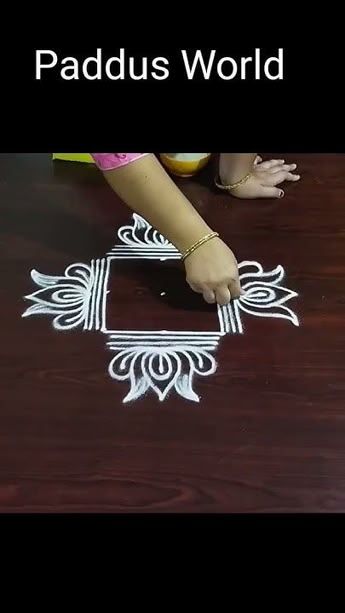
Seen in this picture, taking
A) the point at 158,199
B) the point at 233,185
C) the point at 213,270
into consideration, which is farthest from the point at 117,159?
the point at 233,185

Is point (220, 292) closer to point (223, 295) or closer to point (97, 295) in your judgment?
point (223, 295)

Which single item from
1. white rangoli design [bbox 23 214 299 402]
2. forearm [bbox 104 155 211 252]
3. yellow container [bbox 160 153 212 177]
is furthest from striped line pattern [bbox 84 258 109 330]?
yellow container [bbox 160 153 212 177]

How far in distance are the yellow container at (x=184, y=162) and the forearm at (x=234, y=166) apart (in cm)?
4

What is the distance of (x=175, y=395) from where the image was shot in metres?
0.81

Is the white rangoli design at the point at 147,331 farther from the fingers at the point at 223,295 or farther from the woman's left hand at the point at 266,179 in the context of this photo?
the woman's left hand at the point at 266,179

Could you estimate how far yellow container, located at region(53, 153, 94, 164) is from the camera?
1.11m

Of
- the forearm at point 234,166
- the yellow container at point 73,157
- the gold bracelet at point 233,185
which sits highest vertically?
the yellow container at point 73,157

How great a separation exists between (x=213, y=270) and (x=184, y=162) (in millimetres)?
264

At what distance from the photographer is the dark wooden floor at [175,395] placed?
0.73 metres

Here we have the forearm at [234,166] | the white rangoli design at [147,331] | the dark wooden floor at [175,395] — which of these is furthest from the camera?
the forearm at [234,166]

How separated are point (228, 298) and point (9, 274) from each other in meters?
0.27

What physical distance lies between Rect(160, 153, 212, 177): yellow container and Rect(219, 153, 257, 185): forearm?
0.13 ft

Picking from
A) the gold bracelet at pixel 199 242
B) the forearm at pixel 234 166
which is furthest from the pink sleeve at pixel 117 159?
the forearm at pixel 234 166

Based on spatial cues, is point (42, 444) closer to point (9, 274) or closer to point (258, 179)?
point (9, 274)
